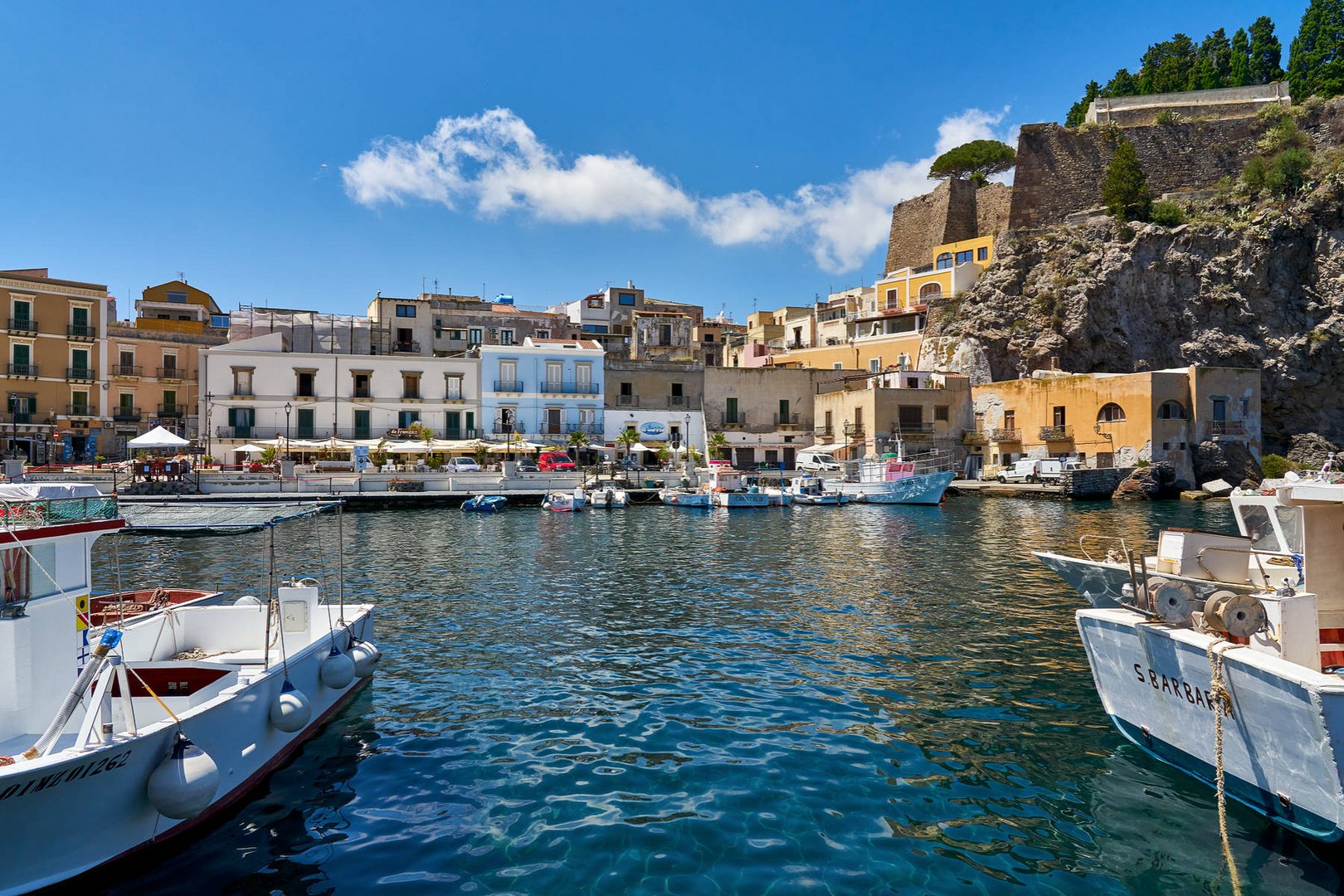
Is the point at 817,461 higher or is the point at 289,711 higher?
the point at 817,461

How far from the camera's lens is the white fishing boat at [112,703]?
5.40m

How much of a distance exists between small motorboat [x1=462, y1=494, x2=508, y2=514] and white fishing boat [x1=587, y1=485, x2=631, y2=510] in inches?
159

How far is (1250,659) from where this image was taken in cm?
611

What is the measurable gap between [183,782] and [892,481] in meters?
37.0

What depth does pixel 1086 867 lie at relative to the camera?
5.96 meters

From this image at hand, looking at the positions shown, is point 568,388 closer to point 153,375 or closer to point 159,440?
point 159,440

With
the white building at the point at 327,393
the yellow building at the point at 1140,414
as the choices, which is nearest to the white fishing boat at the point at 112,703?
the white building at the point at 327,393

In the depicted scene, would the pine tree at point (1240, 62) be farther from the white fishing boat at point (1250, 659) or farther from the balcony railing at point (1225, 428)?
the white fishing boat at point (1250, 659)

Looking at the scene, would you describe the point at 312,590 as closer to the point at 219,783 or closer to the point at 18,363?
the point at 219,783

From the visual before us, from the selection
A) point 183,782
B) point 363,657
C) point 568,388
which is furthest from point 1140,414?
point 183,782

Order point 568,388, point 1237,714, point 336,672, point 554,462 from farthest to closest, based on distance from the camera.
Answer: point 568,388
point 554,462
point 336,672
point 1237,714

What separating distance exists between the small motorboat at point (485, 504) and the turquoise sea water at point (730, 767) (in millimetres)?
18287

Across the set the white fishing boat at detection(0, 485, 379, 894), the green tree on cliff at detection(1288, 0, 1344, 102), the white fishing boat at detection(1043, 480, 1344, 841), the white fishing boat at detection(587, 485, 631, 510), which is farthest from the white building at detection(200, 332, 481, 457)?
the green tree on cliff at detection(1288, 0, 1344, 102)

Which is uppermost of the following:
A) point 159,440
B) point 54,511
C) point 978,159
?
point 978,159
